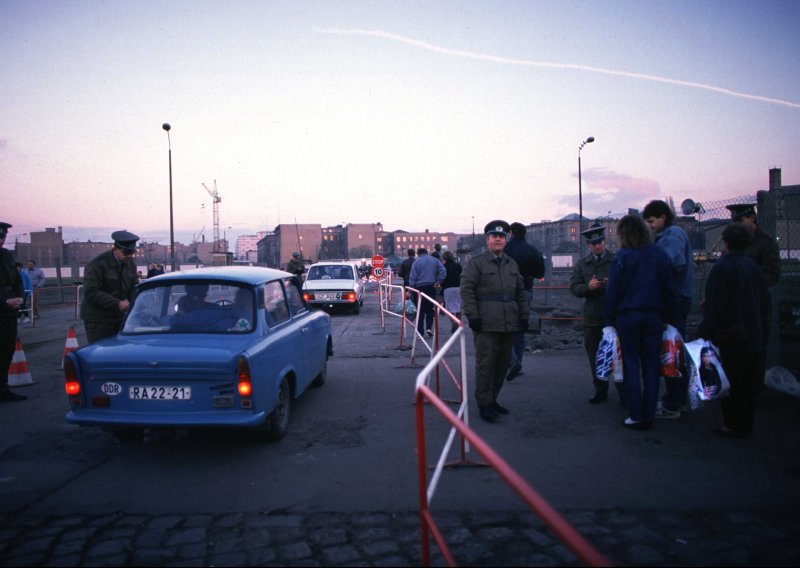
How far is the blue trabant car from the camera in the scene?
441cm

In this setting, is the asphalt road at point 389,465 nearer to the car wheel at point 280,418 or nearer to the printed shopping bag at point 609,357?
the car wheel at point 280,418

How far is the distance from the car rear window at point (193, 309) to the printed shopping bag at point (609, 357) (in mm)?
3490

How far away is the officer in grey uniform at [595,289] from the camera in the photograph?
19.7 ft

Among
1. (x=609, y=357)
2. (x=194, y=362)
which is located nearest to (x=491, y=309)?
(x=609, y=357)

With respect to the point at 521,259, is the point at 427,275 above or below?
below

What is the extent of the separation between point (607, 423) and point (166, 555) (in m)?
4.17

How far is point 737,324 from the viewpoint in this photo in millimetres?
4750

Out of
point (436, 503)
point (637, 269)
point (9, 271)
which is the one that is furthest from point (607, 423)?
point (9, 271)

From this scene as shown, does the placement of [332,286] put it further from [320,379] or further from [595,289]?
[595,289]

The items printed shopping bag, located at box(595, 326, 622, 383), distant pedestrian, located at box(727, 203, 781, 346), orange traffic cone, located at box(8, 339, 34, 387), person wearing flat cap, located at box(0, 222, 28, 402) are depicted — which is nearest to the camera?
printed shopping bag, located at box(595, 326, 622, 383)

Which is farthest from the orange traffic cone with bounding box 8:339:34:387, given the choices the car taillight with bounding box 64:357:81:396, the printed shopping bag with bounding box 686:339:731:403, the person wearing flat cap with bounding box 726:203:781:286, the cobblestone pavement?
the person wearing flat cap with bounding box 726:203:781:286

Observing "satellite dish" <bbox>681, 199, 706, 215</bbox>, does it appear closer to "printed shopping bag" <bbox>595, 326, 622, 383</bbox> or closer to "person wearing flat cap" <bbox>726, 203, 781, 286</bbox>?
"person wearing flat cap" <bbox>726, 203, 781, 286</bbox>

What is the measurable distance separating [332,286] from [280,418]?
12.4 m

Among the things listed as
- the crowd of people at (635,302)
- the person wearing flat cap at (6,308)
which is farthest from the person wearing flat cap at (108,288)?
the person wearing flat cap at (6,308)
